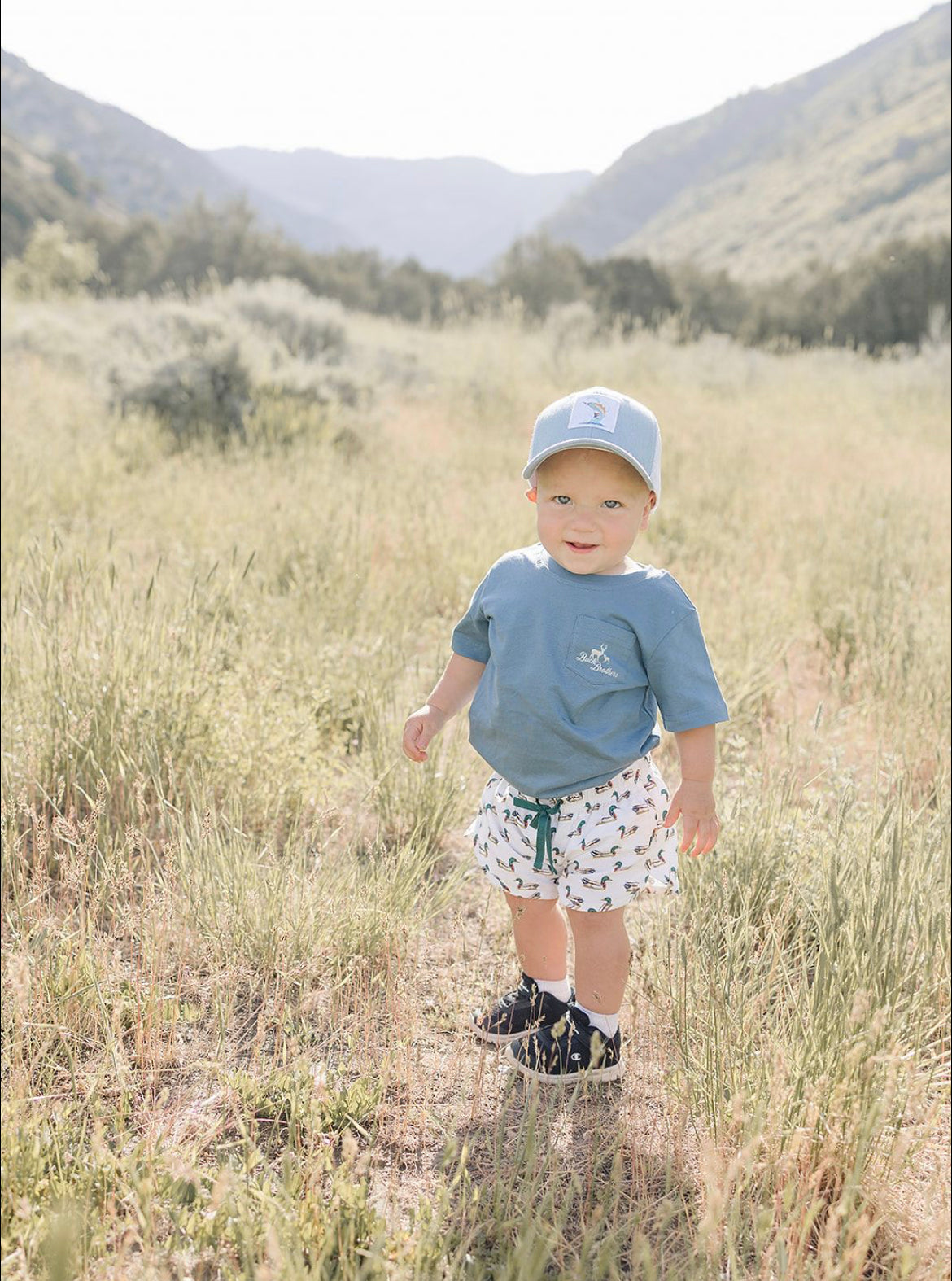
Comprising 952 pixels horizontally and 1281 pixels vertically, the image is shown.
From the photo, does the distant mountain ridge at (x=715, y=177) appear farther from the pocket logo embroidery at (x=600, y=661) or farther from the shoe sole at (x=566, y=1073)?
the shoe sole at (x=566, y=1073)

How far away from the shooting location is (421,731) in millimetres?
2061

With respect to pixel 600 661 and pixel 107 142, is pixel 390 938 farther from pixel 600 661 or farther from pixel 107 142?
pixel 107 142

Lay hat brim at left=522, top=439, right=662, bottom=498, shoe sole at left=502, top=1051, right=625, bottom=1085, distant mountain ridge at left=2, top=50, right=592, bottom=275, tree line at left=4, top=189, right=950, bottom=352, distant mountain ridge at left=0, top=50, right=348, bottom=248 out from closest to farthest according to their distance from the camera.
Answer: hat brim at left=522, top=439, right=662, bottom=498 → shoe sole at left=502, top=1051, right=625, bottom=1085 → tree line at left=4, top=189, right=950, bottom=352 → distant mountain ridge at left=0, top=50, right=348, bottom=248 → distant mountain ridge at left=2, top=50, right=592, bottom=275

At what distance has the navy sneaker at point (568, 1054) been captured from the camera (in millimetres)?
1966

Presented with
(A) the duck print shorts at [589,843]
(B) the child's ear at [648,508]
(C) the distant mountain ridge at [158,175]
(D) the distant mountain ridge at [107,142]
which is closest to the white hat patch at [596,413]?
(B) the child's ear at [648,508]

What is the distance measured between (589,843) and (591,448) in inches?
32.5

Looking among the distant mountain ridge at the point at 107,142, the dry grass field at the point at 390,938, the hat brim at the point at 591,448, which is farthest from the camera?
the distant mountain ridge at the point at 107,142

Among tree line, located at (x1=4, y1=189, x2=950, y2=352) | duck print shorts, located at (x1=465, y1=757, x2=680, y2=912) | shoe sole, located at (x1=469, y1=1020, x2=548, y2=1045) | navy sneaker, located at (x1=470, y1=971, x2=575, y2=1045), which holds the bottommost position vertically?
shoe sole, located at (x1=469, y1=1020, x2=548, y2=1045)

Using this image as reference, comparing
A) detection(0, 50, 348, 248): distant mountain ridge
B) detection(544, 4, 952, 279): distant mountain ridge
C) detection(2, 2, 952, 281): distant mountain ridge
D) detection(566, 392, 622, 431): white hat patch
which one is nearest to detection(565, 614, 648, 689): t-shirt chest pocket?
detection(566, 392, 622, 431): white hat patch

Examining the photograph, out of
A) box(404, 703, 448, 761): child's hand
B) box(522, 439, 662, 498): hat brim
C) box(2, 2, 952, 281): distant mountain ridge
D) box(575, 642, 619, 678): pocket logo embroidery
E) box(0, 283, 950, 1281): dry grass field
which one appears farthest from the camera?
box(2, 2, 952, 281): distant mountain ridge

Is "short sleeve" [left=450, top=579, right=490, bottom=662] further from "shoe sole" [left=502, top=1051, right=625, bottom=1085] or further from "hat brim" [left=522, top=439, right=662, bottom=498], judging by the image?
"shoe sole" [left=502, top=1051, right=625, bottom=1085]

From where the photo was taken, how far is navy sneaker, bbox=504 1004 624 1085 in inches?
77.4

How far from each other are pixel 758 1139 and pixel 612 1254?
0.34 meters

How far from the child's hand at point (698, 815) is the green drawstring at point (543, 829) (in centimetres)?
29
